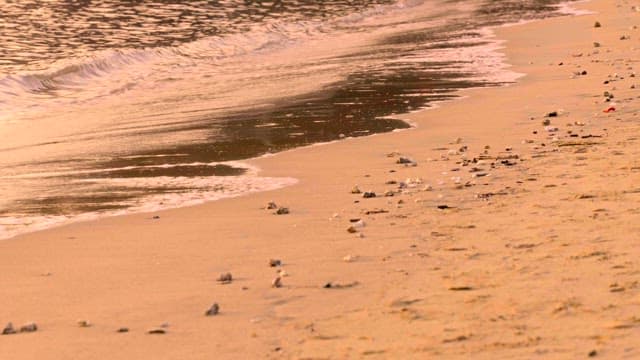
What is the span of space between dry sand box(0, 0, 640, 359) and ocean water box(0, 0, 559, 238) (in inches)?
39.1

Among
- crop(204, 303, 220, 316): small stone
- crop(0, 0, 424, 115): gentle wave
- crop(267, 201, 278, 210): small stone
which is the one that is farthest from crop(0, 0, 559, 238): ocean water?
crop(204, 303, 220, 316): small stone

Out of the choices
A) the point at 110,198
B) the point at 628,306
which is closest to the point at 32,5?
the point at 110,198

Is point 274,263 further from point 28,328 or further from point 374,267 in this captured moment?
point 28,328

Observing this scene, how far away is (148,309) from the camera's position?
680cm

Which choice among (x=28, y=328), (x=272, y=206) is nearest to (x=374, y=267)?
(x=28, y=328)

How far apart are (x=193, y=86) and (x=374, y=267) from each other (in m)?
13.2

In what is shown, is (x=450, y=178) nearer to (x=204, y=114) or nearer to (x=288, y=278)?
(x=288, y=278)

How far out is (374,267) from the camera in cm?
745

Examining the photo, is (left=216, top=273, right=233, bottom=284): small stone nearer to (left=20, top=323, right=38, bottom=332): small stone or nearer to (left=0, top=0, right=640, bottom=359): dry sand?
(left=0, top=0, right=640, bottom=359): dry sand

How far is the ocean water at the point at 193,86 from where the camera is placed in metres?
11.3

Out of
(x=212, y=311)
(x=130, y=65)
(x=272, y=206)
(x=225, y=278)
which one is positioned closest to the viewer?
(x=212, y=311)

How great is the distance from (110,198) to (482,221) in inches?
131

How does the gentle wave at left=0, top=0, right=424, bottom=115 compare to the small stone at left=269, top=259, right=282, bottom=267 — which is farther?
the gentle wave at left=0, top=0, right=424, bottom=115

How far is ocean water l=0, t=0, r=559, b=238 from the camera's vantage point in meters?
11.3
